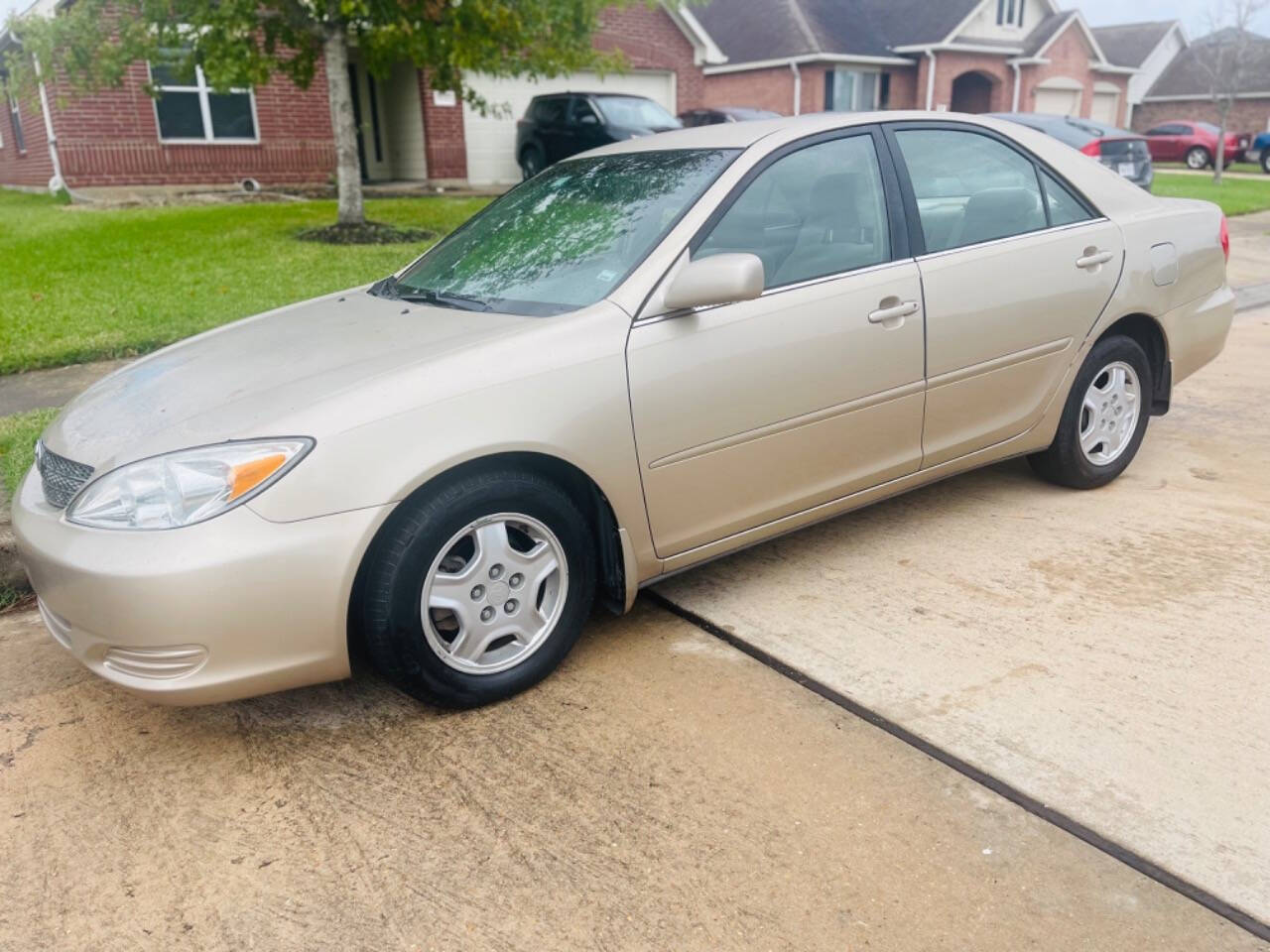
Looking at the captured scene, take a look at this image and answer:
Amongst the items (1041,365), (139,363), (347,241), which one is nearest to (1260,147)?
(347,241)

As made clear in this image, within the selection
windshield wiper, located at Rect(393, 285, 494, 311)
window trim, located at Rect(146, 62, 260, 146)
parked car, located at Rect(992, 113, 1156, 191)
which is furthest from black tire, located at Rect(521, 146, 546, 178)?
windshield wiper, located at Rect(393, 285, 494, 311)

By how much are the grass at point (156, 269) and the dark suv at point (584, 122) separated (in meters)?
2.92

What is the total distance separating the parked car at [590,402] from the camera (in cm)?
274

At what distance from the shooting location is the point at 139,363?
12.3 feet

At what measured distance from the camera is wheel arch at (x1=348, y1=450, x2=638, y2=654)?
2.88 m

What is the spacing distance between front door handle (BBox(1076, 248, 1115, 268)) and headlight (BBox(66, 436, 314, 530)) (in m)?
3.13

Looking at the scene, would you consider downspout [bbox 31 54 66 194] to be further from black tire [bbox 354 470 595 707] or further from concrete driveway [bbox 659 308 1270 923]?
black tire [bbox 354 470 595 707]

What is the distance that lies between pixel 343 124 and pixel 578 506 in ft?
30.8

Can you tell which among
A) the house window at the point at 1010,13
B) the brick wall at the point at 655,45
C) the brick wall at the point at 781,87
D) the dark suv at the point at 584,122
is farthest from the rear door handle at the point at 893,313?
the house window at the point at 1010,13

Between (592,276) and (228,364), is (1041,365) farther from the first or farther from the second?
(228,364)

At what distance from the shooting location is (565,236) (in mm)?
3734

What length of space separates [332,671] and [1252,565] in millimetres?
3245

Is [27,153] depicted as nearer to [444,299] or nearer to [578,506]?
[444,299]

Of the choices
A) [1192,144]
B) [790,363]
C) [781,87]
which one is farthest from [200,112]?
[1192,144]
